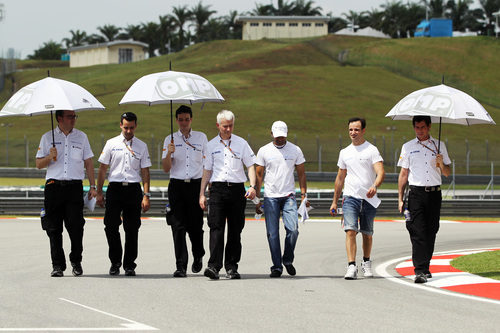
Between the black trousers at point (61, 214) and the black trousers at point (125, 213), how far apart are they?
35cm

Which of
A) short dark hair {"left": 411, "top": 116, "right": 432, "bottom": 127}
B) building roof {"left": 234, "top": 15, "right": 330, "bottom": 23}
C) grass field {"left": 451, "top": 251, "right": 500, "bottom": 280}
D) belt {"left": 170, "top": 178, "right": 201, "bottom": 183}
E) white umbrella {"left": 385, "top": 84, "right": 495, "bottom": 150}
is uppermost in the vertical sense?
building roof {"left": 234, "top": 15, "right": 330, "bottom": 23}

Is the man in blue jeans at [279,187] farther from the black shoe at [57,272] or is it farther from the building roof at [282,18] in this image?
the building roof at [282,18]

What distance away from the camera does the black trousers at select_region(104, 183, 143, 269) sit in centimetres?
1093

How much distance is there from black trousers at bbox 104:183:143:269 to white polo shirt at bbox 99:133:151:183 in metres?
0.10

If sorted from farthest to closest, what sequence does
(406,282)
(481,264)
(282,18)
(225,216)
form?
(282,18) → (481,264) → (225,216) → (406,282)

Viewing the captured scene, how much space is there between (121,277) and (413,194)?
368 cm

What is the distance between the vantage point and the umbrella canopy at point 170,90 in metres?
11.0

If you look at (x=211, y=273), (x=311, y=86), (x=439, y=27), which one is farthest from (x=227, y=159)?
(x=439, y=27)

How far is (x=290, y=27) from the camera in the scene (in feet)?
444

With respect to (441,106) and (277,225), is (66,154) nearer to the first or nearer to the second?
(277,225)

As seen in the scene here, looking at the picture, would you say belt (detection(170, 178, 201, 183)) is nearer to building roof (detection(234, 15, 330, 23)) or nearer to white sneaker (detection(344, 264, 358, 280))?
white sneaker (detection(344, 264, 358, 280))

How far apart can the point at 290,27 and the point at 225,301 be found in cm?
12859

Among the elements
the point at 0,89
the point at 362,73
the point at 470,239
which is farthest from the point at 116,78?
the point at 470,239

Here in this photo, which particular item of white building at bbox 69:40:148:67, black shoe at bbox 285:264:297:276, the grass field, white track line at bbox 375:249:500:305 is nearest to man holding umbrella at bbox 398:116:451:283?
white track line at bbox 375:249:500:305
